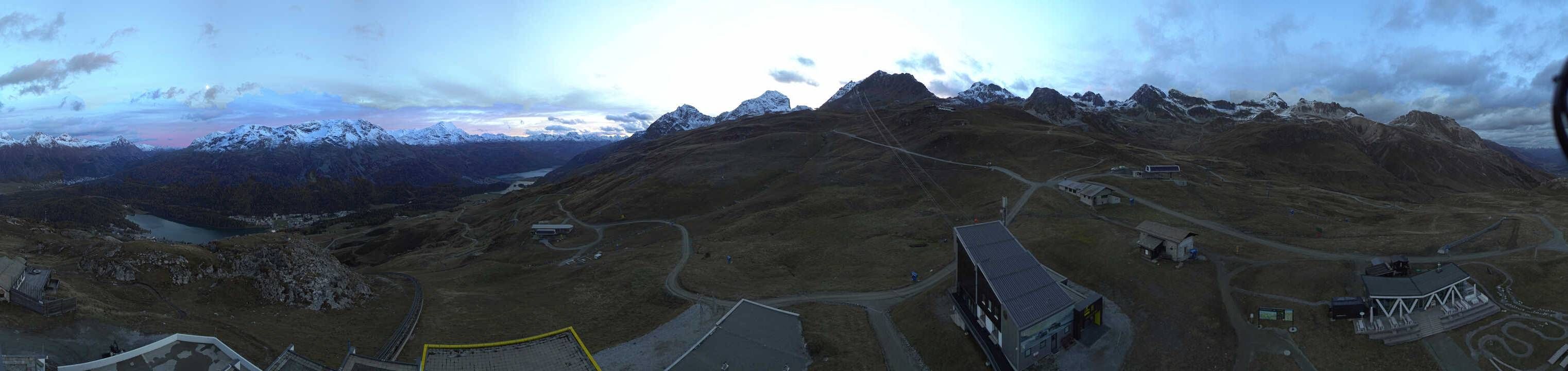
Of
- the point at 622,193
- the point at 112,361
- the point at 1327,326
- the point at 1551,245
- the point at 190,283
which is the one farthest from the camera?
the point at 622,193

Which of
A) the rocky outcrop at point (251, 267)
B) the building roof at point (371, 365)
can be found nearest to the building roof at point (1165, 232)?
the building roof at point (371, 365)

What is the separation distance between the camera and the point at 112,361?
26938 mm

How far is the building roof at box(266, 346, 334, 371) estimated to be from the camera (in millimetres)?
30422

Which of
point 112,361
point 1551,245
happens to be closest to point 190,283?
point 112,361

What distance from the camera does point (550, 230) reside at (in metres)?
102

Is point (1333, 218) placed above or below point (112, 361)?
above

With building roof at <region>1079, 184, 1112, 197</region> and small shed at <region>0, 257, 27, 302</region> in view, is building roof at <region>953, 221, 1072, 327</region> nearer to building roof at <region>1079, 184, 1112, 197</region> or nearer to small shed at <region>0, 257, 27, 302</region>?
building roof at <region>1079, 184, 1112, 197</region>

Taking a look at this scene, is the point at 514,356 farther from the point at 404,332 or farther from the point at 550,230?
the point at 550,230

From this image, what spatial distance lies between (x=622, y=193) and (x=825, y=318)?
92436mm

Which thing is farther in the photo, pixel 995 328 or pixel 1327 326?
pixel 995 328

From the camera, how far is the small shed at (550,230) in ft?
336

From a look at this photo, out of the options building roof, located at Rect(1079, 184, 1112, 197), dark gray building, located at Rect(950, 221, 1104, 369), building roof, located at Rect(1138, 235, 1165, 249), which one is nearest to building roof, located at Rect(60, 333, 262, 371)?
dark gray building, located at Rect(950, 221, 1104, 369)

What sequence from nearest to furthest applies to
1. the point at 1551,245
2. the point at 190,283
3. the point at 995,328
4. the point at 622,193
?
the point at 995,328 < the point at 1551,245 < the point at 190,283 < the point at 622,193

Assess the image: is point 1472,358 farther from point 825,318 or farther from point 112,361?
point 112,361
